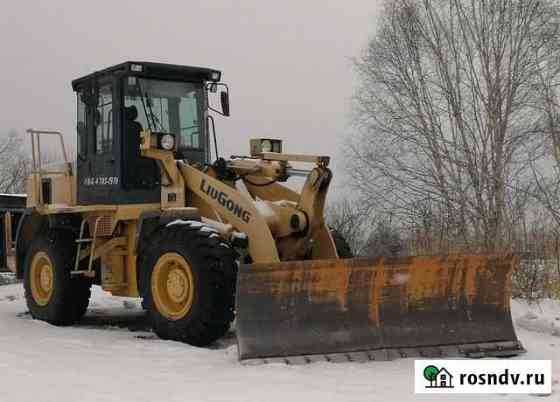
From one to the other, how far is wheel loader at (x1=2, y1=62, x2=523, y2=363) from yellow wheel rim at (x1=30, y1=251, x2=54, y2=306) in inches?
0.8

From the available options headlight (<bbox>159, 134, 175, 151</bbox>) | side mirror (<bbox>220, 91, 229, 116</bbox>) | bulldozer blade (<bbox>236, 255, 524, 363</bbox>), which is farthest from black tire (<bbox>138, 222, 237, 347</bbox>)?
side mirror (<bbox>220, 91, 229, 116</bbox>)

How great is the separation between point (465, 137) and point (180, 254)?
44.2 feet

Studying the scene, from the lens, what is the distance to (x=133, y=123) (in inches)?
345

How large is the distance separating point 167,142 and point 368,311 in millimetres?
3009

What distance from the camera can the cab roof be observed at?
8.66 meters

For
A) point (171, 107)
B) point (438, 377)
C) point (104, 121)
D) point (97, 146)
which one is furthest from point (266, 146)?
point (438, 377)

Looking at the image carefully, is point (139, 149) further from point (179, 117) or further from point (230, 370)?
point (230, 370)

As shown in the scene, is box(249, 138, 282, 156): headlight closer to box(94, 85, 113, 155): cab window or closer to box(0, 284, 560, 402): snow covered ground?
box(94, 85, 113, 155): cab window

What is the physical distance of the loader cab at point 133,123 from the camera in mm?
8727

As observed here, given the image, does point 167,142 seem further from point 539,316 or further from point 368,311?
point 539,316

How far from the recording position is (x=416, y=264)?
22.4 feet

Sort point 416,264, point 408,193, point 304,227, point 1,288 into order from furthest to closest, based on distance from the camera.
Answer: point 408,193
point 1,288
point 304,227
point 416,264

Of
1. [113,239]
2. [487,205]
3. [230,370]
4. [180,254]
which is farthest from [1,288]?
[487,205]
